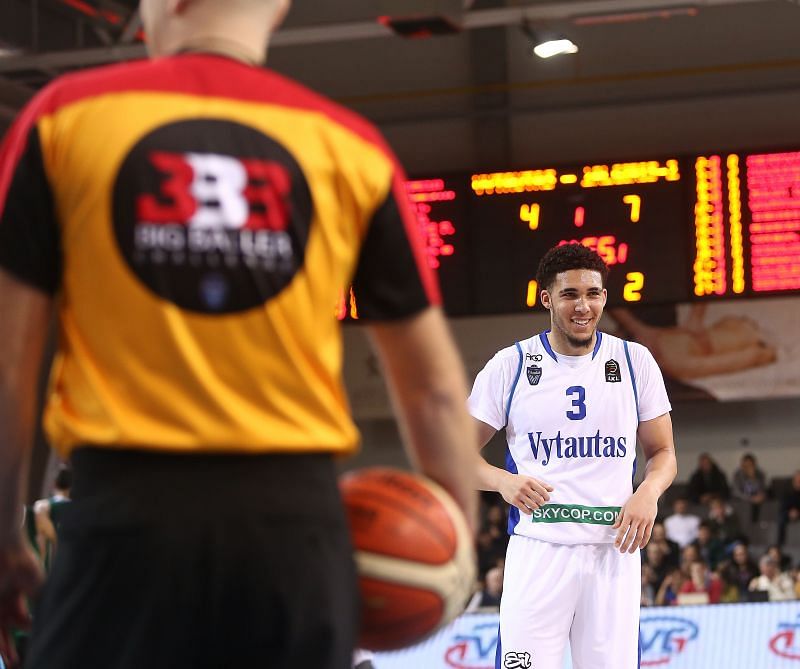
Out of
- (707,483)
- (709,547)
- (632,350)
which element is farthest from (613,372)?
(707,483)

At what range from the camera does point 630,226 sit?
41.5 ft

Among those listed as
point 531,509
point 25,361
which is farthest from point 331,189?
point 531,509

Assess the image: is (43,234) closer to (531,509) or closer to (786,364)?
(531,509)

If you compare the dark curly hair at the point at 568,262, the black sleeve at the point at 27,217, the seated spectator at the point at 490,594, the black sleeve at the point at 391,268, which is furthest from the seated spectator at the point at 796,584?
the black sleeve at the point at 27,217

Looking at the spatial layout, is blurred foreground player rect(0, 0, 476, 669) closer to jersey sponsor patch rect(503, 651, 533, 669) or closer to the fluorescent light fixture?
jersey sponsor patch rect(503, 651, 533, 669)

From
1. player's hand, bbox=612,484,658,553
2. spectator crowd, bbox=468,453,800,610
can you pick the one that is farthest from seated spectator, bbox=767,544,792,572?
player's hand, bbox=612,484,658,553

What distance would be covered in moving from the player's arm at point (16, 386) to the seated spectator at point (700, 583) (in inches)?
474

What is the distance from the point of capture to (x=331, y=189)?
2.01m

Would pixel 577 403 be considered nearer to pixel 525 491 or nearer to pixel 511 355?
pixel 511 355

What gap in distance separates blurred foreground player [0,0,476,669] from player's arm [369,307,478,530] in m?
0.16

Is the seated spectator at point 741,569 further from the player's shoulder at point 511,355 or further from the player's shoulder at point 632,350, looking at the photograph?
the player's shoulder at point 511,355

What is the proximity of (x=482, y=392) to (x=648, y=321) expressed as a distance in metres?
9.97

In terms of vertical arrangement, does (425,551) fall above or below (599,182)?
below

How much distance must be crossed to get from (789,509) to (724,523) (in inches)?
43.2
